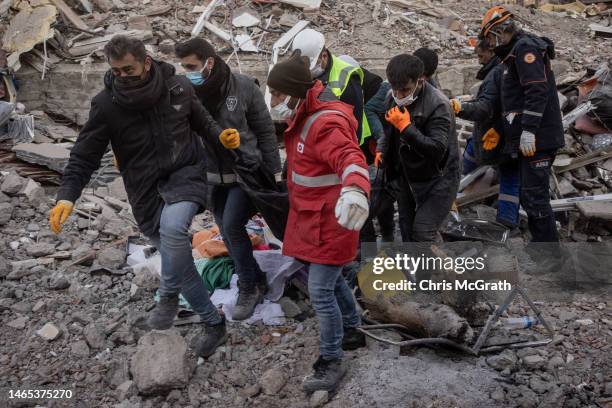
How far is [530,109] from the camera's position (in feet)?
15.6

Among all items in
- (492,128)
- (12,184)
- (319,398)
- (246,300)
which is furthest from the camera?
(12,184)

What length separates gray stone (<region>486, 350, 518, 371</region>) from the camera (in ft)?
11.5

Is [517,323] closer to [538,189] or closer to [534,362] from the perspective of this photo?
[534,362]

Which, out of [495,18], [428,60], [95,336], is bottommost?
[95,336]

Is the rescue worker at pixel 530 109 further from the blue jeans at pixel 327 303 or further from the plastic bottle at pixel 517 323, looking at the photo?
the blue jeans at pixel 327 303

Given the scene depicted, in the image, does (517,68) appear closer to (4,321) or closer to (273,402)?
(273,402)

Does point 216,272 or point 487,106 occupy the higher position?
point 487,106

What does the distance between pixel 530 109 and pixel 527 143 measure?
0.89 feet

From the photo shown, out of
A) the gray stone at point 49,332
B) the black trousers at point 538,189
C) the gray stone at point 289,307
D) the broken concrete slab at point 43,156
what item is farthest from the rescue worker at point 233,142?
the broken concrete slab at point 43,156

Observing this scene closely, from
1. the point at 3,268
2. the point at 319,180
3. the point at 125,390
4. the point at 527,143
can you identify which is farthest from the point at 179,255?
the point at 527,143

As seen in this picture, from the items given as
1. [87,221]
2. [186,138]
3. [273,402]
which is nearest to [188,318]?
[273,402]

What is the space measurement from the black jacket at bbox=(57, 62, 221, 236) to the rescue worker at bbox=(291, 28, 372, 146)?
1200 millimetres

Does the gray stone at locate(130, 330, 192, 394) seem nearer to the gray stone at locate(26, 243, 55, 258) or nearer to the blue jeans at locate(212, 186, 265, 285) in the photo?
the blue jeans at locate(212, 186, 265, 285)

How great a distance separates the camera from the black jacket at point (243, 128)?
3.90 metres
